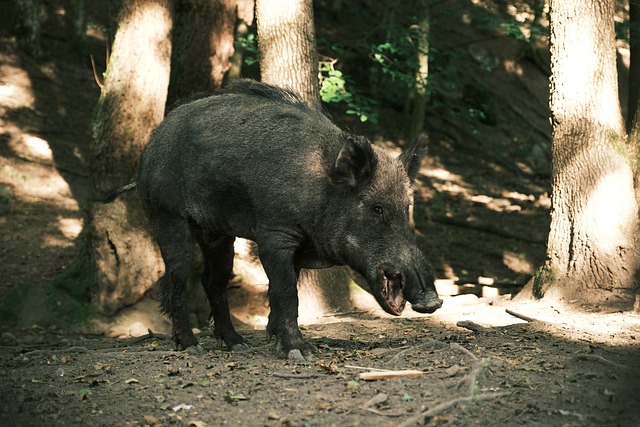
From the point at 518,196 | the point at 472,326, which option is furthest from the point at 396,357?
the point at 518,196

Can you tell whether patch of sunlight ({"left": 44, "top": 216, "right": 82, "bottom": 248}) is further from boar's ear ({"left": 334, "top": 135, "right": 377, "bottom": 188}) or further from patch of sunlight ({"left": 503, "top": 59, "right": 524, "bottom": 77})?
patch of sunlight ({"left": 503, "top": 59, "right": 524, "bottom": 77})

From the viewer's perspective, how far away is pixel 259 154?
22.7ft

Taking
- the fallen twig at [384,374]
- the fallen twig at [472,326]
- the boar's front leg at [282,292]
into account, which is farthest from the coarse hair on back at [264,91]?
the fallen twig at [384,374]

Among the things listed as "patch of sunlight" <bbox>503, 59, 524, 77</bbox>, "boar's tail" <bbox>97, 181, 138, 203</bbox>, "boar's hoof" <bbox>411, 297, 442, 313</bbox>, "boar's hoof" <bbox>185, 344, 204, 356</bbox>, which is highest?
"patch of sunlight" <bbox>503, 59, 524, 77</bbox>

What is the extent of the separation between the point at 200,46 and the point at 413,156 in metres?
5.90

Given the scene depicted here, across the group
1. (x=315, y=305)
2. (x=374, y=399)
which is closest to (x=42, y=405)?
(x=374, y=399)

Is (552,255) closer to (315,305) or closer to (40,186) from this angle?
(315,305)

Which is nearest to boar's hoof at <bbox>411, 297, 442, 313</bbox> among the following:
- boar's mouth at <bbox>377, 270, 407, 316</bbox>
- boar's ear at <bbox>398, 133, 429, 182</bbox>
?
boar's mouth at <bbox>377, 270, 407, 316</bbox>

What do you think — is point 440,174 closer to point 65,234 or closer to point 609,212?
point 65,234

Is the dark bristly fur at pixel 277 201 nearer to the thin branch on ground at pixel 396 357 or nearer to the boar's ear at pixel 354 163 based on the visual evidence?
the boar's ear at pixel 354 163

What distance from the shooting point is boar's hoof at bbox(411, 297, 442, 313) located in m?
5.83

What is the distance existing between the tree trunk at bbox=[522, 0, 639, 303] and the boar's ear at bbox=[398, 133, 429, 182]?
7.58 feet

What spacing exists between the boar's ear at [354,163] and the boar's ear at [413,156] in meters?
0.50

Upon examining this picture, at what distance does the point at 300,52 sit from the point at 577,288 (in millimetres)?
4395
